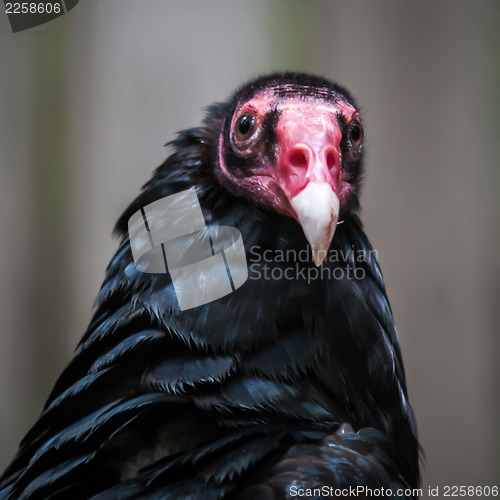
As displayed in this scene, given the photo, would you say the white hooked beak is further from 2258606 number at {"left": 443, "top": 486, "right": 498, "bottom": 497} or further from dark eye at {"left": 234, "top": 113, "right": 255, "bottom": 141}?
2258606 number at {"left": 443, "top": 486, "right": 498, "bottom": 497}

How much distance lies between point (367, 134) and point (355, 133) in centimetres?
19

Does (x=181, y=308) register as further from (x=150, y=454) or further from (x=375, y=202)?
→ (x=375, y=202)

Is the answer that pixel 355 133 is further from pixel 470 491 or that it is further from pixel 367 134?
pixel 470 491

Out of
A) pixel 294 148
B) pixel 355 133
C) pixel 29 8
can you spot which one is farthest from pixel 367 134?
pixel 29 8

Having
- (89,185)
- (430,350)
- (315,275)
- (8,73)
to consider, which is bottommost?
(430,350)

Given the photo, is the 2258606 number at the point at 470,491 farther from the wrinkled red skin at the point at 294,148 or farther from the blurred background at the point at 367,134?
the wrinkled red skin at the point at 294,148

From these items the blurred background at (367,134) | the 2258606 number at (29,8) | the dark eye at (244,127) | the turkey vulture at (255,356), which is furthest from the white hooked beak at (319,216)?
the 2258606 number at (29,8)

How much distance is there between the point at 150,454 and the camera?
0.54 m

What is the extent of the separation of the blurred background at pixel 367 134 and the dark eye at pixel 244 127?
8.6 inches

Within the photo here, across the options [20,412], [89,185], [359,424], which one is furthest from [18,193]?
[359,424]

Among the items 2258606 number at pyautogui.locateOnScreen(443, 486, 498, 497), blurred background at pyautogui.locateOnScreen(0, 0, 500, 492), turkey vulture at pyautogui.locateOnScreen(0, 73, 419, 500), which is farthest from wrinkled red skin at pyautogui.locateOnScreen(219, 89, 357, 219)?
2258606 number at pyautogui.locateOnScreen(443, 486, 498, 497)

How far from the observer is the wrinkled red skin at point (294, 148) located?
1.72 ft

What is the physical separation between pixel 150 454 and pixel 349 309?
0.84 ft

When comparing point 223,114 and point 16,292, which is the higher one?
point 223,114
